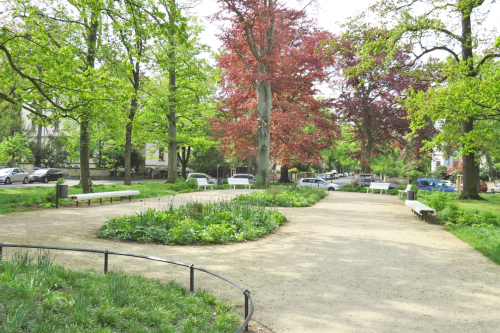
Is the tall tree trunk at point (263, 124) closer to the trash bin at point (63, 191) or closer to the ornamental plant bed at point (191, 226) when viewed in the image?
the trash bin at point (63, 191)

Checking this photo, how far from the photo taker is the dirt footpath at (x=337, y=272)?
14.8ft

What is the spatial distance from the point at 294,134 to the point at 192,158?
20.1m

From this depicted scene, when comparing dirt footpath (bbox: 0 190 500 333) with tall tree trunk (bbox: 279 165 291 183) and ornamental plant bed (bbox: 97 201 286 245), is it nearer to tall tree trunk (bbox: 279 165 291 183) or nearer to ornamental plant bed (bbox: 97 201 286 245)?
ornamental plant bed (bbox: 97 201 286 245)

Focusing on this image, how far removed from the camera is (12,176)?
30844 mm

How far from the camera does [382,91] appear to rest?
3231 cm

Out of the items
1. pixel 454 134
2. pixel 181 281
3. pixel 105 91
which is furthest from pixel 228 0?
pixel 181 281

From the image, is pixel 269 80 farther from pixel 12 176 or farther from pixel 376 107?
pixel 12 176

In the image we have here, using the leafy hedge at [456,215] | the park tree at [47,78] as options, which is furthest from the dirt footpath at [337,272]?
the park tree at [47,78]

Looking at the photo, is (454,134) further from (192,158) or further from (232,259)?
(192,158)

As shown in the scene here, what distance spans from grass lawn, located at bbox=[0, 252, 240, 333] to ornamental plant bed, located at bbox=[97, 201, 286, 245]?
365cm

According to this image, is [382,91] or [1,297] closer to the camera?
[1,297]

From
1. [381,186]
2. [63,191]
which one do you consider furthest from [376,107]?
[63,191]

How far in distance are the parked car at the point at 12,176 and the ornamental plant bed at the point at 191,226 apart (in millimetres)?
26218

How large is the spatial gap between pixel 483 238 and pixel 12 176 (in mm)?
33825
